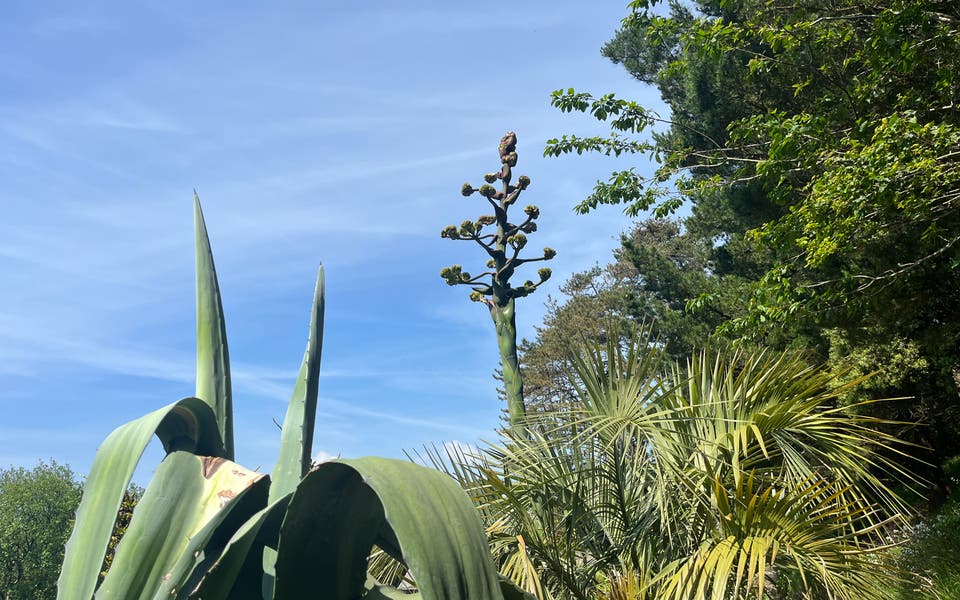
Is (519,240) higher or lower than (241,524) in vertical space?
higher

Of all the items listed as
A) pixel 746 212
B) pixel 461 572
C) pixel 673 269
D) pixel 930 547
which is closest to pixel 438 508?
pixel 461 572

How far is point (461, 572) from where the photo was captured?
1376 millimetres

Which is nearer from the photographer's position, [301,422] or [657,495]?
[301,422]

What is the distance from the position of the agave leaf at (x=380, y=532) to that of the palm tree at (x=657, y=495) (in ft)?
10.1

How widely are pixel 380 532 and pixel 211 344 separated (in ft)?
2.86

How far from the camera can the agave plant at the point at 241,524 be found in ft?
4.90

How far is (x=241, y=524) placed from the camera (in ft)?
6.42

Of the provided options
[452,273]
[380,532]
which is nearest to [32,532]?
[452,273]

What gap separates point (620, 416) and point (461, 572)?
13.8 feet

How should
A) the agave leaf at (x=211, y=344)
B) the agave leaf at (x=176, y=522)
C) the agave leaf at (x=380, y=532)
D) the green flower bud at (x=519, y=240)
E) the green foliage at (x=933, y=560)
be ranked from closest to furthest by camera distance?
the agave leaf at (x=380, y=532), the agave leaf at (x=176, y=522), the agave leaf at (x=211, y=344), the green foliage at (x=933, y=560), the green flower bud at (x=519, y=240)

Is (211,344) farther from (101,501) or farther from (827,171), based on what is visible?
(827,171)

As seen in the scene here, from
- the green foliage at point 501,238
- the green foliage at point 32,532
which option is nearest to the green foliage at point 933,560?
the green foliage at point 501,238

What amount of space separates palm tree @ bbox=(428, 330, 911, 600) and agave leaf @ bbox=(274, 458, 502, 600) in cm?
307

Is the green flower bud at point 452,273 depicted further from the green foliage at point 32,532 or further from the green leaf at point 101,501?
the green foliage at point 32,532
